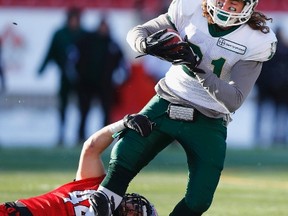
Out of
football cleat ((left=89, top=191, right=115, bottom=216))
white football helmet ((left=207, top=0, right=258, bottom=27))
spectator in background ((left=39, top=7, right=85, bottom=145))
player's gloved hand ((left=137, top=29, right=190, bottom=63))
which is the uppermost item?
white football helmet ((left=207, top=0, right=258, bottom=27))

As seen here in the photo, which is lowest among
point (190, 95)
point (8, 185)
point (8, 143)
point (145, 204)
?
point (8, 143)

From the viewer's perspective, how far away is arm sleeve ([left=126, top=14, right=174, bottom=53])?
561 centimetres

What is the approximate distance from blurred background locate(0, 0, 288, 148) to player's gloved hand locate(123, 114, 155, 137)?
7.33 metres

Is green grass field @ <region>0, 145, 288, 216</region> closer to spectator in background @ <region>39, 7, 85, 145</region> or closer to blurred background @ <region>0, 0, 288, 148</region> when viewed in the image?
blurred background @ <region>0, 0, 288, 148</region>

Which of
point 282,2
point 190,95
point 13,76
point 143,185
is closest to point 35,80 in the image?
point 13,76

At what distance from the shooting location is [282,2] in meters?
13.6

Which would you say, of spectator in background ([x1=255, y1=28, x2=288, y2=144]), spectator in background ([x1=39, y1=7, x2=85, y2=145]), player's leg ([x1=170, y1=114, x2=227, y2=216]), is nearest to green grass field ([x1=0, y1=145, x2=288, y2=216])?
spectator in background ([x1=255, y1=28, x2=288, y2=144])

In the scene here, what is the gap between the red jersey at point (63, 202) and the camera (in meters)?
5.44

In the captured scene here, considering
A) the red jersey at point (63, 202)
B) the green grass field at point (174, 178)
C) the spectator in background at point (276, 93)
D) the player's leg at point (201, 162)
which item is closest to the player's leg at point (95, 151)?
the red jersey at point (63, 202)

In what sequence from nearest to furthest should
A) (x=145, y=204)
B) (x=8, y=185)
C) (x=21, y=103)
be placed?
(x=145, y=204), (x=8, y=185), (x=21, y=103)

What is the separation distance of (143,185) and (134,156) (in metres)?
3.53

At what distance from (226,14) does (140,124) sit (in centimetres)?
77

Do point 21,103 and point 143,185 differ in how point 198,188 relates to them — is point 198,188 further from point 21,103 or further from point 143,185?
point 21,103

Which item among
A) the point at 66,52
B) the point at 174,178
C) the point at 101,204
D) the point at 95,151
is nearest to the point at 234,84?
the point at 95,151
